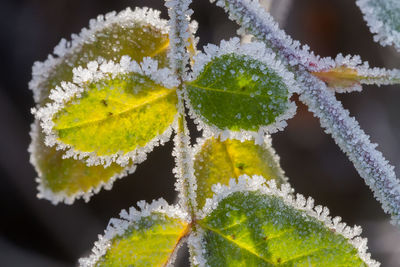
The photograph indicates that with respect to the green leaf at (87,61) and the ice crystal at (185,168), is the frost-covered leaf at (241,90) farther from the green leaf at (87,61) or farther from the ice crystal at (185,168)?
the green leaf at (87,61)

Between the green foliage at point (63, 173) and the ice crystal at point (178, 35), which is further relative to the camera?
the green foliage at point (63, 173)

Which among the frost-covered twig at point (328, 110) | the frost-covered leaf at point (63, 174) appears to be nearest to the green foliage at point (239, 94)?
the frost-covered twig at point (328, 110)

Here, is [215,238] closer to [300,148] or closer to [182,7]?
[182,7]

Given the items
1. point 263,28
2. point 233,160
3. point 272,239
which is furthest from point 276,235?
point 263,28

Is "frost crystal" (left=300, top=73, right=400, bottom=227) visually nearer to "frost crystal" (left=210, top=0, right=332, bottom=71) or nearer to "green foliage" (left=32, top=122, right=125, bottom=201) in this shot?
"frost crystal" (left=210, top=0, right=332, bottom=71)

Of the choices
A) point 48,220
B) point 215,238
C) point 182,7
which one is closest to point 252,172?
point 215,238

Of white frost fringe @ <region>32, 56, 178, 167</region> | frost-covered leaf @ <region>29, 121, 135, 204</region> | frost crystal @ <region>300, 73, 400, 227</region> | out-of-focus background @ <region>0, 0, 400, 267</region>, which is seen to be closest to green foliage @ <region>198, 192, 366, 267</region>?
frost crystal @ <region>300, 73, 400, 227</region>
